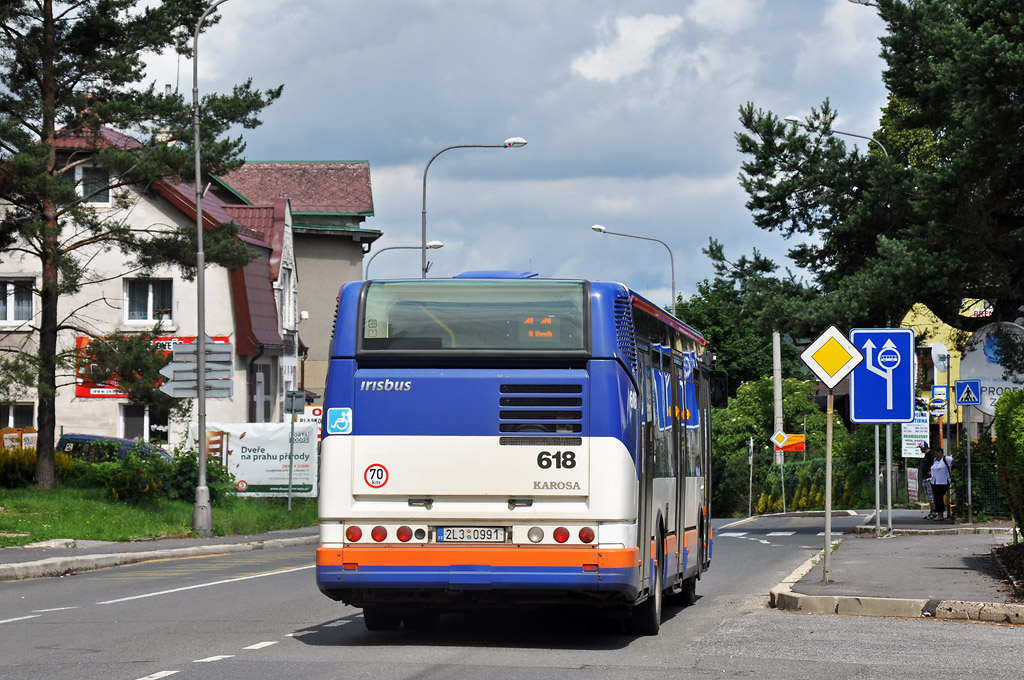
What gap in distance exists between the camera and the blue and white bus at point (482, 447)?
39.8 ft

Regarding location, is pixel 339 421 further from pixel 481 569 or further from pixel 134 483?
pixel 134 483

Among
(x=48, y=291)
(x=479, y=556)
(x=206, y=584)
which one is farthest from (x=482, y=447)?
(x=48, y=291)

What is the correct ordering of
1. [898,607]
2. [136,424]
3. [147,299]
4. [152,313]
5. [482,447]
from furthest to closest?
[136,424]
[147,299]
[152,313]
[898,607]
[482,447]

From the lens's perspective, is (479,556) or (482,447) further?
(482,447)

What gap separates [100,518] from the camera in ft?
98.0

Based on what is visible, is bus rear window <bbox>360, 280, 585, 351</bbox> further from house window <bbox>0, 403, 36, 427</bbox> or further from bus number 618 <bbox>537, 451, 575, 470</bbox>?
house window <bbox>0, 403, 36, 427</bbox>

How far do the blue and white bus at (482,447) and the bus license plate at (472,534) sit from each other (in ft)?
0.04

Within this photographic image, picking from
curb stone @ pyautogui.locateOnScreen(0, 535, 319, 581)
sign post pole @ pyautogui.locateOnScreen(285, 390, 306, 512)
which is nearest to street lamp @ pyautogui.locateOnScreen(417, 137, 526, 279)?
sign post pole @ pyautogui.locateOnScreen(285, 390, 306, 512)

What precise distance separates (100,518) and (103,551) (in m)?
4.45

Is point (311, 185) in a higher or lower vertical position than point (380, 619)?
higher

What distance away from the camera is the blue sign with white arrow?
27188mm

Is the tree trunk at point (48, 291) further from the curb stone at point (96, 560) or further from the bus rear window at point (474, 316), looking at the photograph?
the bus rear window at point (474, 316)

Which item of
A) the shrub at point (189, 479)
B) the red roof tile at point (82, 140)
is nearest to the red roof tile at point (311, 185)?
the red roof tile at point (82, 140)

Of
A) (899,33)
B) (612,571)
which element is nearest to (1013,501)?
(612,571)
